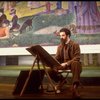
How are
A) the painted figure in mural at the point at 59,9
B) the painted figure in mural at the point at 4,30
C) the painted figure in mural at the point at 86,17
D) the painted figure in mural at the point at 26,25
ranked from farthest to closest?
the painted figure in mural at the point at 4,30, the painted figure in mural at the point at 26,25, the painted figure in mural at the point at 59,9, the painted figure in mural at the point at 86,17

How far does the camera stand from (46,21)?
4.72 metres

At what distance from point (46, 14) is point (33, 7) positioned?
1.15 ft

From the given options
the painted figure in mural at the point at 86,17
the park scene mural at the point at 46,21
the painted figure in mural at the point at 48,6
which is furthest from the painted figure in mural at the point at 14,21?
the painted figure in mural at the point at 86,17

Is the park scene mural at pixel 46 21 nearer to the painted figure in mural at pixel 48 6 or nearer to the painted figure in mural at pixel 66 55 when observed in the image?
the painted figure in mural at pixel 48 6

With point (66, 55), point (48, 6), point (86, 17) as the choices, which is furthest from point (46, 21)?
point (66, 55)

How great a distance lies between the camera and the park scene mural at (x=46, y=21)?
14.5 feet

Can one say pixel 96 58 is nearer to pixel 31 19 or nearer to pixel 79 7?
pixel 79 7

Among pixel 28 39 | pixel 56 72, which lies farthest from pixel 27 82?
pixel 28 39

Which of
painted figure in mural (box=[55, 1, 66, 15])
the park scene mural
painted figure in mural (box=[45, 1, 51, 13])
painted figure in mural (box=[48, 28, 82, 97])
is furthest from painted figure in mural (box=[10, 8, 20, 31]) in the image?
painted figure in mural (box=[48, 28, 82, 97])

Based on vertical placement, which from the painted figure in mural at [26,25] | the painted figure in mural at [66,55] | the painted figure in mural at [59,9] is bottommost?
the painted figure in mural at [66,55]

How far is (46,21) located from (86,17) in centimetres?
86

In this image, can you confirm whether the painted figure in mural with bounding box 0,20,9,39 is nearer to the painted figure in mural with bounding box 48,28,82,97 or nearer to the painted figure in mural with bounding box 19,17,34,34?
the painted figure in mural with bounding box 19,17,34,34

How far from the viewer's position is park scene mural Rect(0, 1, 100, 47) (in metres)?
4.42

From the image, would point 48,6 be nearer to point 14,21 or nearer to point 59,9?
point 59,9
